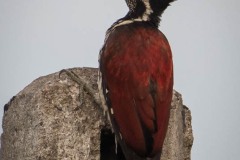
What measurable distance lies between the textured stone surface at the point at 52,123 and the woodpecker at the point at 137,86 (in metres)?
0.14

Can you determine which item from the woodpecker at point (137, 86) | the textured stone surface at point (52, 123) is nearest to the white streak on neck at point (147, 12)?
the woodpecker at point (137, 86)

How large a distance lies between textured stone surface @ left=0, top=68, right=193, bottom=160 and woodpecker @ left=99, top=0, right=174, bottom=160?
0.14 meters

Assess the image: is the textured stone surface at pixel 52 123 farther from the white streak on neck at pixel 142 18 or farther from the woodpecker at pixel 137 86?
the white streak on neck at pixel 142 18

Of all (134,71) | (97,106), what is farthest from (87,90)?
(134,71)

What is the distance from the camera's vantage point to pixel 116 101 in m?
3.80

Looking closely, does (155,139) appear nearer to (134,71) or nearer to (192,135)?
(134,71)

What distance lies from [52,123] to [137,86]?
1.69 feet

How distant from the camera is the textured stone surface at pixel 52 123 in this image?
12.4ft

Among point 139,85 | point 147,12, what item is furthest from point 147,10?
point 139,85

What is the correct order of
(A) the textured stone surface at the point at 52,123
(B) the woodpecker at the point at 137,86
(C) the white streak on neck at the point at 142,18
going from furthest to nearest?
(C) the white streak on neck at the point at 142,18, (A) the textured stone surface at the point at 52,123, (B) the woodpecker at the point at 137,86

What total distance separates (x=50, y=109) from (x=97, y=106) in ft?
0.98

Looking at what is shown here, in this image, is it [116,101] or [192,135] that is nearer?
[116,101]

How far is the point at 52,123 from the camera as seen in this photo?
149 inches

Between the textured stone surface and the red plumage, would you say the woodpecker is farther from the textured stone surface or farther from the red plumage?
the textured stone surface
